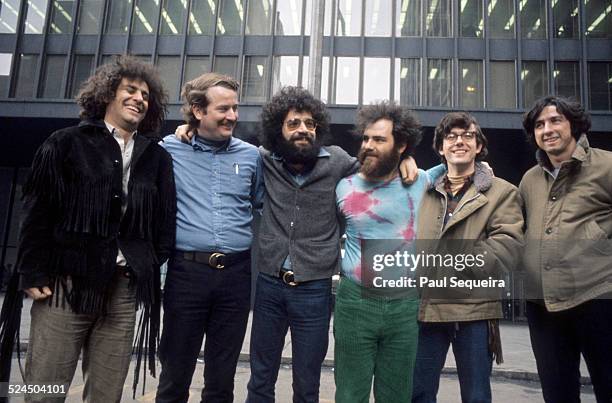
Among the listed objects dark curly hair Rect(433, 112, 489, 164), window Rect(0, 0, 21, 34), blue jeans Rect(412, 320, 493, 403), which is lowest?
blue jeans Rect(412, 320, 493, 403)

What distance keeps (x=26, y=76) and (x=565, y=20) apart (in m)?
21.3

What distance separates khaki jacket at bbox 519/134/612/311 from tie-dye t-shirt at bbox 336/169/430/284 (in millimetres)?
779

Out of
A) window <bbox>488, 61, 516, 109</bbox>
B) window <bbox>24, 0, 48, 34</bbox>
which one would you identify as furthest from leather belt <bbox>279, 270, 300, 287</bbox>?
window <bbox>24, 0, 48, 34</bbox>

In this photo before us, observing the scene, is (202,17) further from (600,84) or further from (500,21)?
(600,84)

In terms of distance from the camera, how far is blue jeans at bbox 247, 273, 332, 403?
2.87 meters

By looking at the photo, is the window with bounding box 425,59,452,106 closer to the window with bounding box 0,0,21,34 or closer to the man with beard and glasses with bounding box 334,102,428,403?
the man with beard and glasses with bounding box 334,102,428,403

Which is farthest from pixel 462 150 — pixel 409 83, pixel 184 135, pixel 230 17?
pixel 230 17

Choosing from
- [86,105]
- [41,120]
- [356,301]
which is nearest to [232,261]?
[356,301]

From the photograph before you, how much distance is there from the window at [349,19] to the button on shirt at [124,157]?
16.5 m

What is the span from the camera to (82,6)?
61.4ft

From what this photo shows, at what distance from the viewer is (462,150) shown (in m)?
3.08

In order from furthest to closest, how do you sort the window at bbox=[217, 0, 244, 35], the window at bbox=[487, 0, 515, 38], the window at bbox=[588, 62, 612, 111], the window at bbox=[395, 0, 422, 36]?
1. the window at bbox=[217, 0, 244, 35]
2. the window at bbox=[395, 0, 422, 36]
3. the window at bbox=[487, 0, 515, 38]
4. the window at bbox=[588, 62, 612, 111]

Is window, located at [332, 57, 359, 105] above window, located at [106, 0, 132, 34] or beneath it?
beneath

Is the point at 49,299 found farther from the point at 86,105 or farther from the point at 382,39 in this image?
the point at 382,39
